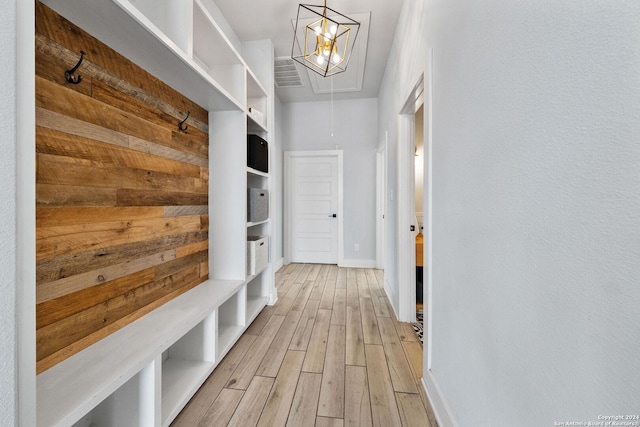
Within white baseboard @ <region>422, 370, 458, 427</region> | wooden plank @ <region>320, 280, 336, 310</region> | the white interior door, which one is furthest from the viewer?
the white interior door

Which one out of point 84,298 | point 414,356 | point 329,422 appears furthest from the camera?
point 414,356

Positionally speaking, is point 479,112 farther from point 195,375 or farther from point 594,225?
point 195,375

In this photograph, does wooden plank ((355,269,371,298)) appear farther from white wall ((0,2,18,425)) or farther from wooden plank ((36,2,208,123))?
white wall ((0,2,18,425))

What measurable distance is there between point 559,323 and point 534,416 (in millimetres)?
269

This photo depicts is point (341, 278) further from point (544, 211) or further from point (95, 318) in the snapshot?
point (544, 211)

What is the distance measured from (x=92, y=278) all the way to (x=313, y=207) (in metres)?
3.58

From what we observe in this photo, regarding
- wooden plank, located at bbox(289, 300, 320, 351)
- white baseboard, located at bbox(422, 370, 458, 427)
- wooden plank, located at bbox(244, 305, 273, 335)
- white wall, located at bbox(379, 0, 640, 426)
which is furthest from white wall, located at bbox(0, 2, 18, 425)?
wooden plank, located at bbox(244, 305, 273, 335)

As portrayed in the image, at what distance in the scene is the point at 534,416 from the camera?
→ 0.68m

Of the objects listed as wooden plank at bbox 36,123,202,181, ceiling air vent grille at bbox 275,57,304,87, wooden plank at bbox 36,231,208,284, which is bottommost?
wooden plank at bbox 36,231,208,284

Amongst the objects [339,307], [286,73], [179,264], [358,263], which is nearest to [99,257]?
[179,264]

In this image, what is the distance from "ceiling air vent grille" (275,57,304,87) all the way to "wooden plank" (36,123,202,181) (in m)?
2.10

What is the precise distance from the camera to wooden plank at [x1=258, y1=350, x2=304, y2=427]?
52.1 inches

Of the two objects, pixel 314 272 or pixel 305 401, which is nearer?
pixel 305 401

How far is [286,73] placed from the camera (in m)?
3.52
